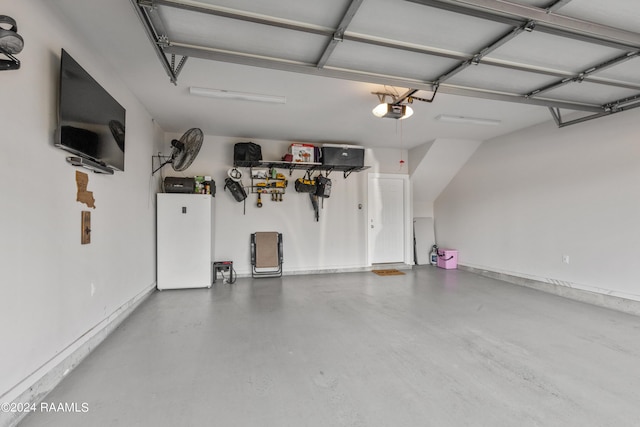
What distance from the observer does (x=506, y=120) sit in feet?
14.9

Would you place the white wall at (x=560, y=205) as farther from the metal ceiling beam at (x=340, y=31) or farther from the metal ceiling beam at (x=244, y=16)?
the metal ceiling beam at (x=244, y=16)

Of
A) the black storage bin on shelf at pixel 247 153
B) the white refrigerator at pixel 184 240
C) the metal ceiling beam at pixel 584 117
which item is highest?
the metal ceiling beam at pixel 584 117

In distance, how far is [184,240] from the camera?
14.6 ft

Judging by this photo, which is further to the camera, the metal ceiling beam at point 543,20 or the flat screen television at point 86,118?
the flat screen television at point 86,118

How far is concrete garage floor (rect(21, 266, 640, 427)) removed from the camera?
170 cm

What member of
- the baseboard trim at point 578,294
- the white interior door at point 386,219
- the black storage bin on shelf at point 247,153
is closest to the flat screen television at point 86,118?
the black storage bin on shelf at point 247,153

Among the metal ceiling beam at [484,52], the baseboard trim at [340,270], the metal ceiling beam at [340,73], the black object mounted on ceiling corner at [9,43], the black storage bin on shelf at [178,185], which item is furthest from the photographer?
the baseboard trim at [340,270]

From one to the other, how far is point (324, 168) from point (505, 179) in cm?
335

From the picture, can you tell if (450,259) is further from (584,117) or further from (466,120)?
(584,117)

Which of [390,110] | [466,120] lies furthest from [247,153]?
[466,120]

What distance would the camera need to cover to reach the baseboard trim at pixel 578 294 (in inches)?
142

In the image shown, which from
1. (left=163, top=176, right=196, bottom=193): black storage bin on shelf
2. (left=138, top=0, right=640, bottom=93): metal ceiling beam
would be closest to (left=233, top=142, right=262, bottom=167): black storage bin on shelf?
(left=163, top=176, right=196, bottom=193): black storage bin on shelf

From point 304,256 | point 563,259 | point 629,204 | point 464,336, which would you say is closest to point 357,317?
point 464,336

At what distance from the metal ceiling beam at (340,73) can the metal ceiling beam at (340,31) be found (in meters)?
0.17
